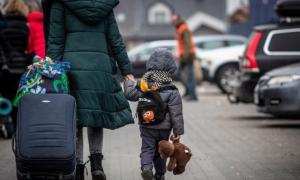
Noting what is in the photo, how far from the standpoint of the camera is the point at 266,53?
571 inches

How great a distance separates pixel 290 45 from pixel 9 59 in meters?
5.71

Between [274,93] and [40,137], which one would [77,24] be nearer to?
[40,137]

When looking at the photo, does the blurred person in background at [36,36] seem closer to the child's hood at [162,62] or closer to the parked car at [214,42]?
the child's hood at [162,62]

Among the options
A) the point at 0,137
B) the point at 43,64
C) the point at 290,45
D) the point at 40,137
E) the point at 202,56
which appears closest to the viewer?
the point at 40,137

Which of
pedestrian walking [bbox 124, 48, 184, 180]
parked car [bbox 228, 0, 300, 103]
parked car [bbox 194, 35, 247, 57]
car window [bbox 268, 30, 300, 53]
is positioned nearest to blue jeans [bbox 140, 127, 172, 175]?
pedestrian walking [bbox 124, 48, 184, 180]

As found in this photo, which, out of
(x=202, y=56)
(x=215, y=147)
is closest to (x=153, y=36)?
(x=202, y=56)

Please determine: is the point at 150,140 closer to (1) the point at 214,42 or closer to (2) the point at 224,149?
(2) the point at 224,149

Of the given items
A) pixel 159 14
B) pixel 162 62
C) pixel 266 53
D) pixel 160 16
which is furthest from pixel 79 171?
pixel 160 16

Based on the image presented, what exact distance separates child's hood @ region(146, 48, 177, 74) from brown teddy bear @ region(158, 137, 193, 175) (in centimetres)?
63

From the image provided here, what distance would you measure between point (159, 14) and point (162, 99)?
63893mm

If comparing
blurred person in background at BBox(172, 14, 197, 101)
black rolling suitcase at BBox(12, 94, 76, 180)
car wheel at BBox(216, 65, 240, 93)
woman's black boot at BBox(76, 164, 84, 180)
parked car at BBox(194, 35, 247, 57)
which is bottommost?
car wheel at BBox(216, 65, 240, 93)

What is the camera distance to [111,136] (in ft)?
36.8

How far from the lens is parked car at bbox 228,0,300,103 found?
14.3 metres

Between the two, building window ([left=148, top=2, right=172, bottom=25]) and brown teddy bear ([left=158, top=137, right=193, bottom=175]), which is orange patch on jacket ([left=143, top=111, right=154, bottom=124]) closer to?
brown teddy bear ([left=158, top=137, right=193, bottom=175])
